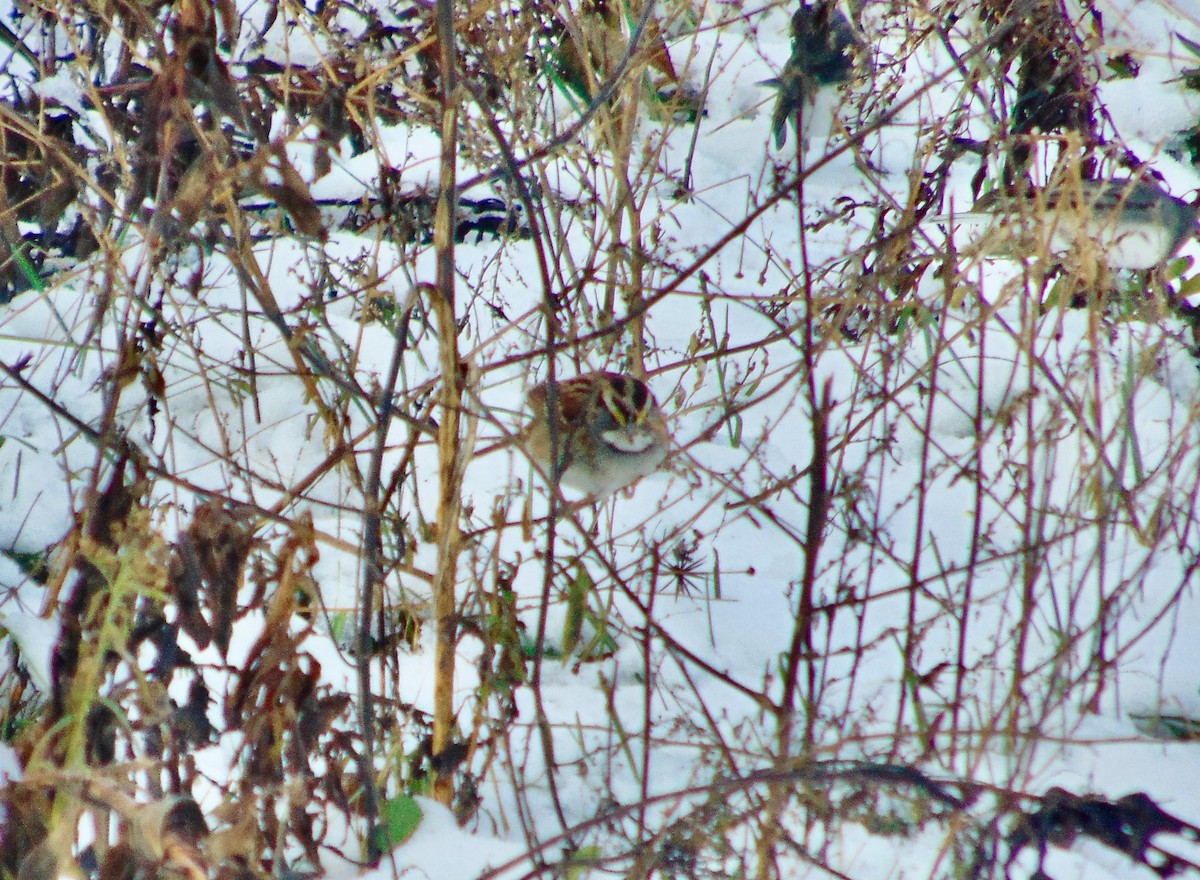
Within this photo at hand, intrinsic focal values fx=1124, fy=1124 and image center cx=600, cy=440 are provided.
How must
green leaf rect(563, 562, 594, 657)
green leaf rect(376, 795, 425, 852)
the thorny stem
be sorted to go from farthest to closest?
green leaf rect(563, 562, 594, 657) < green leaf rect(376, 795, 425, 852) < the thorny stem

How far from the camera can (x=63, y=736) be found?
1.17 meters

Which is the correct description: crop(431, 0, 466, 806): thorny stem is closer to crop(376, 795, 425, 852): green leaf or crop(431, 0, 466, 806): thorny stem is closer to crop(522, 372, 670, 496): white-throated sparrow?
crop(376, 795, 425, 852): green leaf

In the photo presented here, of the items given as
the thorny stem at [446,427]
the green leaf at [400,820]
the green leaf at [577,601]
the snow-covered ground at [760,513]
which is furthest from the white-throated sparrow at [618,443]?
the green leaf at [400,820]

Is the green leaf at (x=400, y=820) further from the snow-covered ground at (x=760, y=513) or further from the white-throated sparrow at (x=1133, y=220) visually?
the white-throated sparrow at (x=1133, y=220)

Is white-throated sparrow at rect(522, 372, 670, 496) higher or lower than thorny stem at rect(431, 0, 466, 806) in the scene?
higher

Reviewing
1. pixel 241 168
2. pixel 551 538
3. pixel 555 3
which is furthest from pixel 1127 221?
pixel 241 168

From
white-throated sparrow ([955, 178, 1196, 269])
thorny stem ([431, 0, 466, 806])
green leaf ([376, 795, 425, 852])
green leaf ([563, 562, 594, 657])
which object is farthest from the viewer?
white-throated sparrow ([955, 178, 1196, 269])

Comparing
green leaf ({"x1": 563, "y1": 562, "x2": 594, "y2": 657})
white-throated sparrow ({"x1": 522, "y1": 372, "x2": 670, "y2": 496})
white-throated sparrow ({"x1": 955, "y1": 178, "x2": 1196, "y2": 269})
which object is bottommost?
green leaf ({"x1": 563, "y1": 562, "x2": 594, "y2": 657})

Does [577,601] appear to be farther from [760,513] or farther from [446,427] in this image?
[760,513]

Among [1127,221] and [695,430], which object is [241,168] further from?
[695,430]

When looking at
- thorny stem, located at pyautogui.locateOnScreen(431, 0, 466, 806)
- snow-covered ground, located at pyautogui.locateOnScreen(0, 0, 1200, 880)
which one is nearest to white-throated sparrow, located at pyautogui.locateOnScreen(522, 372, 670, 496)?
snow-covered ground, located at pyautogui.locateOnScreen(0, 0, 1200, 880)

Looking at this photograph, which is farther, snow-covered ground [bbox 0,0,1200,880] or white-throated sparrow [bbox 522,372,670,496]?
white-throated sparrow [bbox 522,372,670,496]

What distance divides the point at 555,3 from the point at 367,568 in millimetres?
1444

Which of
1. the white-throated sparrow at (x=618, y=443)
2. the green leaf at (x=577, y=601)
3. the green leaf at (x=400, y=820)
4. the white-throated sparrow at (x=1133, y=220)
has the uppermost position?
the white-throated sparrow at (x=1133, y=220)
